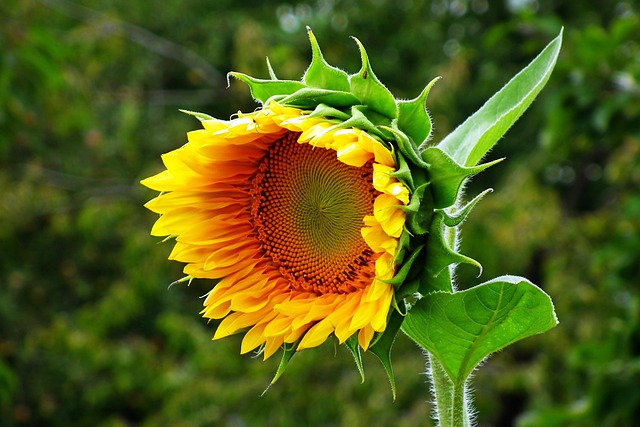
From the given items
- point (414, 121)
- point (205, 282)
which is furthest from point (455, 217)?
point (205, 282)

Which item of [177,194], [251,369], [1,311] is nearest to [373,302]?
[177,194]

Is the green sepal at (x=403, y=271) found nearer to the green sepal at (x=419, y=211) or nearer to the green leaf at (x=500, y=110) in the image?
the green sepal at (x=419, y=211)

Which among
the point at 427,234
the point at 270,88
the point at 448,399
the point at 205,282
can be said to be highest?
the point at 270,88

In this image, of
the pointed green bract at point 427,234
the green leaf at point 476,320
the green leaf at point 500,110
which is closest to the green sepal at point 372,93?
the pointed green bract at point 427,234

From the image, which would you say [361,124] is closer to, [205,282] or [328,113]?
[328,113]

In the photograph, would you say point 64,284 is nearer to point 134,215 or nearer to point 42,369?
point 42,369

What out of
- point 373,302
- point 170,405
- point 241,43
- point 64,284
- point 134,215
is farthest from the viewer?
point 64,284

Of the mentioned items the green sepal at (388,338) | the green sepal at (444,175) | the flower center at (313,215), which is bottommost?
the green sepal at (388,338)
